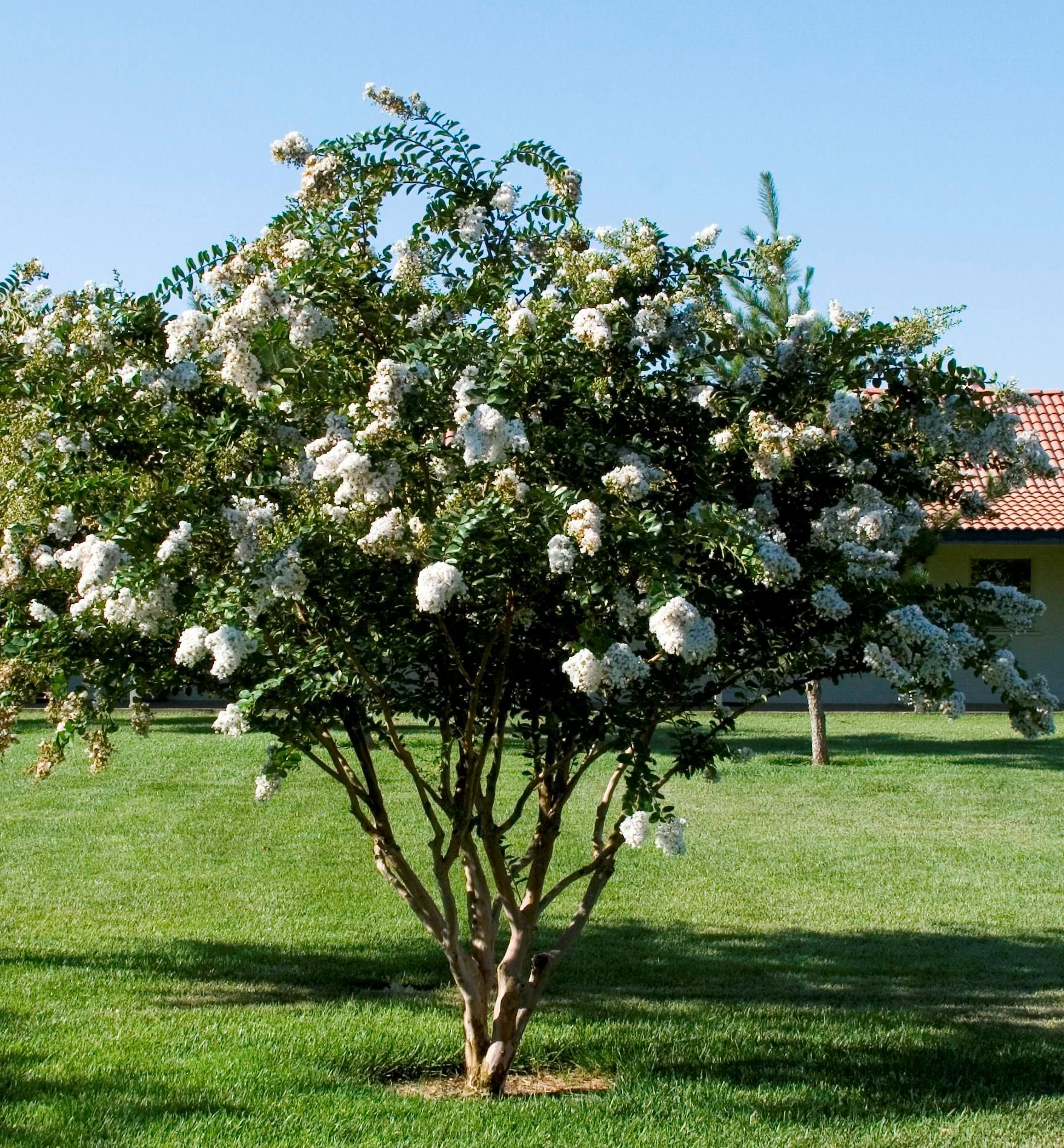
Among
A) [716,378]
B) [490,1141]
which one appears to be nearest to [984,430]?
[716,378]

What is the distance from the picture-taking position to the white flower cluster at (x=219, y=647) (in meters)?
4.09

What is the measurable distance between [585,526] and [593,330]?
32.3 inches

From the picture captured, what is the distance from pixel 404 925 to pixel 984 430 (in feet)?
16.5

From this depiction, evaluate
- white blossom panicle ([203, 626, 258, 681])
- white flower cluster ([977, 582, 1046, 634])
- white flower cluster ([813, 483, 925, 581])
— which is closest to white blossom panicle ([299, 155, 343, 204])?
white blossom panicle ([203, 626, 258, 681])

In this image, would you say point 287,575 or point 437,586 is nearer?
point 437,586

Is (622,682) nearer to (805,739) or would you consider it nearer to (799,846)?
(799,846)

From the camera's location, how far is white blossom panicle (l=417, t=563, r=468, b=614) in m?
4.00

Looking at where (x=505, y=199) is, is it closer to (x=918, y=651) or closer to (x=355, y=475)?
(x=355, y=475)

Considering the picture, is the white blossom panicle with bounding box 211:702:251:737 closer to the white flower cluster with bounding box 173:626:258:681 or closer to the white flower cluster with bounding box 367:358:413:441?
the white flower cluster with bounding box 173:626:258:681

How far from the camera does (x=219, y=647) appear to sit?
412 cm

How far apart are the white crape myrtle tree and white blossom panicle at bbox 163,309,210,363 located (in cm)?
1

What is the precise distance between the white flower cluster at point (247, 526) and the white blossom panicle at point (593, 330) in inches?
43.9

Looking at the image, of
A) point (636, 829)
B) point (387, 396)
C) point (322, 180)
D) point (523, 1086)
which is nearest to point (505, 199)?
point (322, 180)

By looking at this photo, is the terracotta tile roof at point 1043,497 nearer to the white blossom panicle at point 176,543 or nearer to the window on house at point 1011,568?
the window on house at point 1011,568
